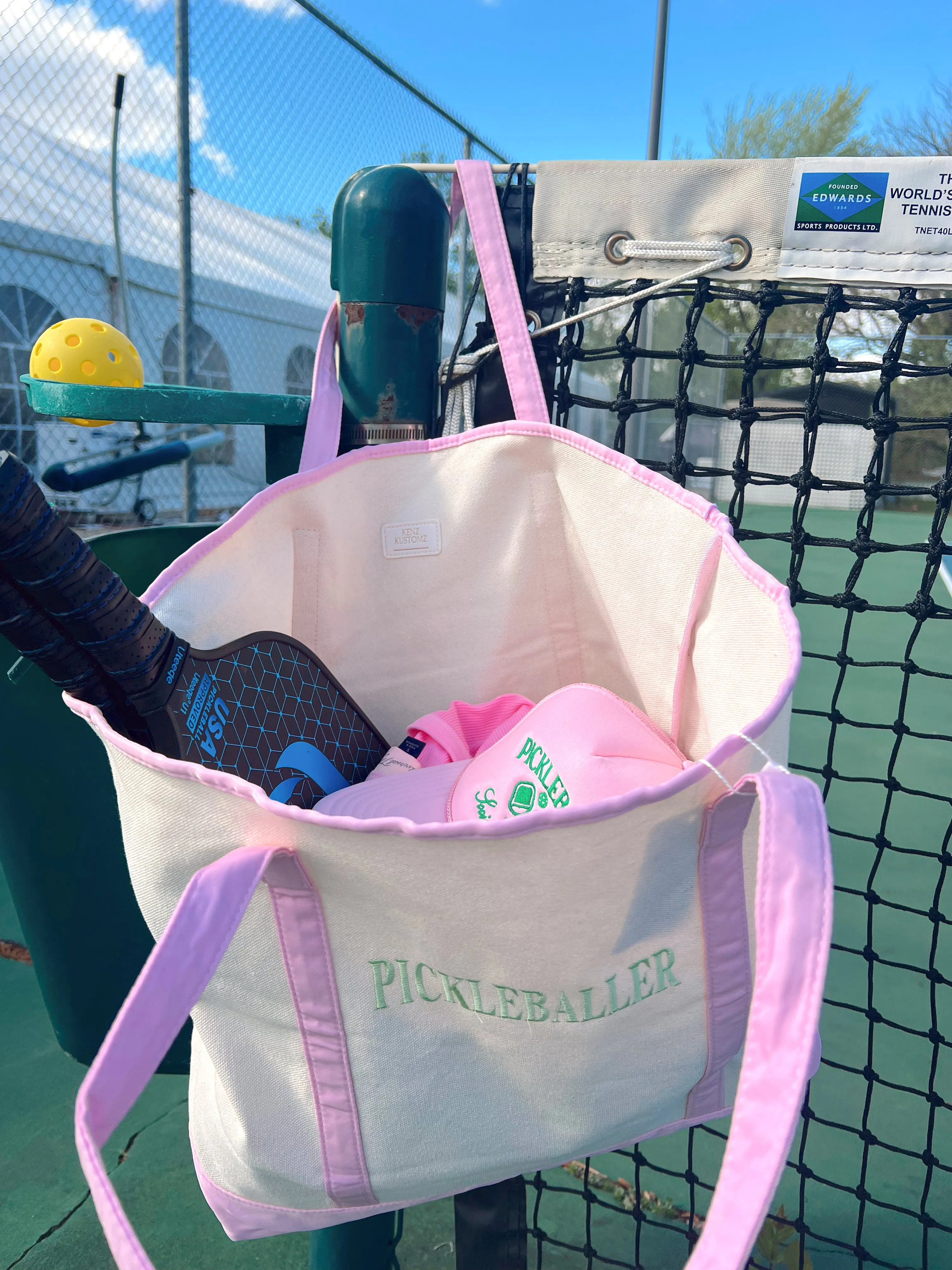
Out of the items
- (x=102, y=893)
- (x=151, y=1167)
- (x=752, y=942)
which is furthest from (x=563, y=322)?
(x=151, y=1167)

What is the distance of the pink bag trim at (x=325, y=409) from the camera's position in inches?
26.7

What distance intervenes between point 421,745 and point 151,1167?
2.10 feet

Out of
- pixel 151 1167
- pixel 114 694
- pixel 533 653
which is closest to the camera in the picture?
pixel 114 694

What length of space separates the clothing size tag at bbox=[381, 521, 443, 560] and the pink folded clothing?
174mm

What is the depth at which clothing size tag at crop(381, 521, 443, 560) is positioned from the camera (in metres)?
0.72

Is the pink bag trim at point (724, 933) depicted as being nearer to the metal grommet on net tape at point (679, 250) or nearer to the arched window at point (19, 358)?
the metal grommet on net tape at point (679, 250)

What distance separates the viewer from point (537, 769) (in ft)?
1.89

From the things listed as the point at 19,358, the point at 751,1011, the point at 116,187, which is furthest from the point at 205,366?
the point at 751,1011

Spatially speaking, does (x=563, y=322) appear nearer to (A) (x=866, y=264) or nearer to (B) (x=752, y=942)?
(A) (x=866, y=264)

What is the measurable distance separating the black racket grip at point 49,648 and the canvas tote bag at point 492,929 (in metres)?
0.03

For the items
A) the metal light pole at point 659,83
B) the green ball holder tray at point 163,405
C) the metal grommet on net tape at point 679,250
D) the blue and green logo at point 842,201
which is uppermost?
the metal light pole at point 659,83

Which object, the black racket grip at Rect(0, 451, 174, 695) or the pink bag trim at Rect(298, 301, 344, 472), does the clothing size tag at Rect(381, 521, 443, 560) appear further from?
the black racket grip at Rect(0, 451, 174, 695)

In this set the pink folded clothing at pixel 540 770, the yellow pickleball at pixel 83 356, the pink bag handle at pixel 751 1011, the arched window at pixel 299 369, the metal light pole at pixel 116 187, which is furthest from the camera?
the arched window at pixel 299 369

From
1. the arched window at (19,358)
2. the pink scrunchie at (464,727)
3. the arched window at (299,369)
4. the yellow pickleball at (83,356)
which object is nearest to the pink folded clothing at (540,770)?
the pink scrunchie at (464,727)
